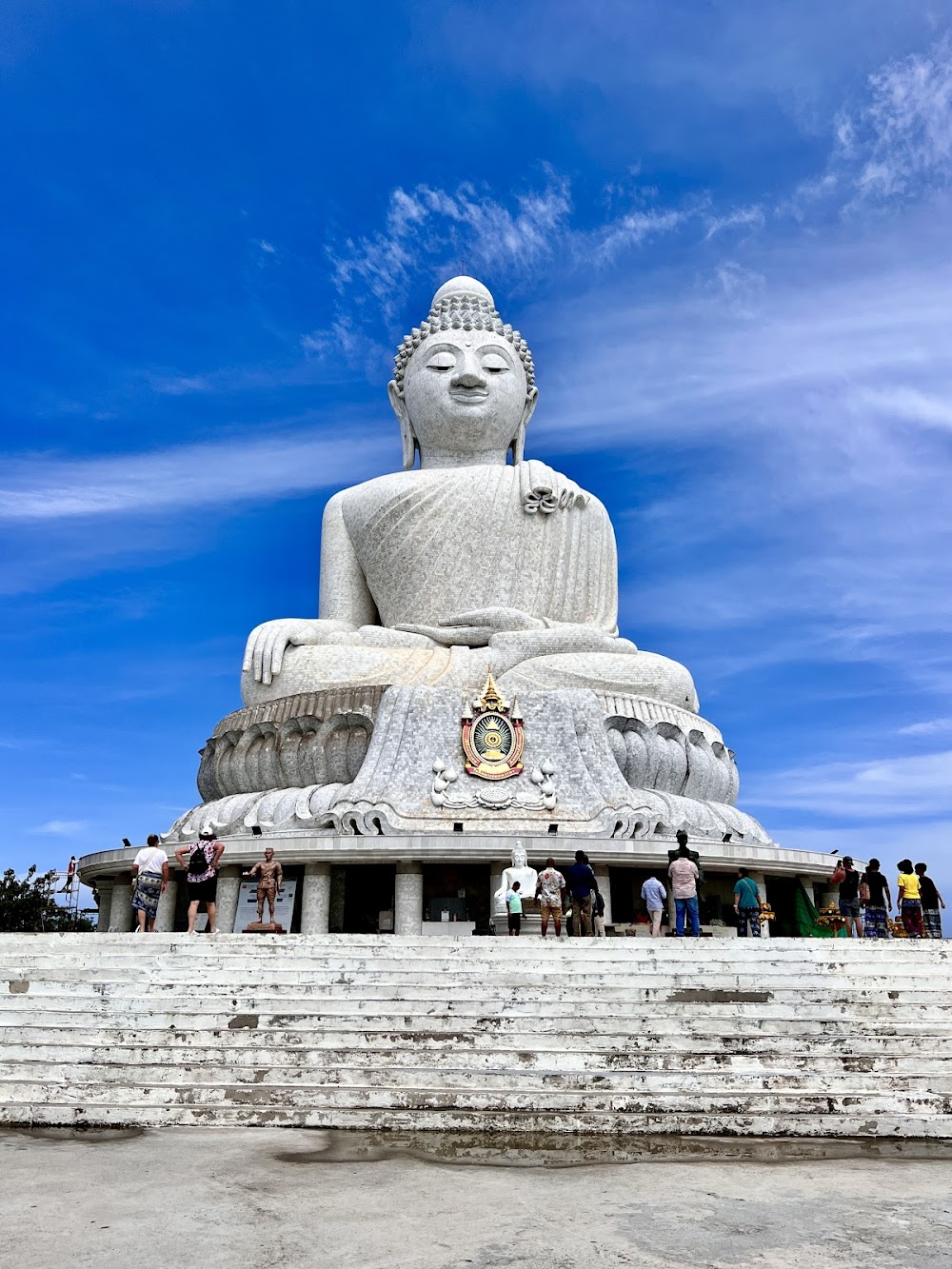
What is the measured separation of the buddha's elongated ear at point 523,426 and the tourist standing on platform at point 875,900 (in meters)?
10.9

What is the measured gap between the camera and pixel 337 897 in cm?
1384

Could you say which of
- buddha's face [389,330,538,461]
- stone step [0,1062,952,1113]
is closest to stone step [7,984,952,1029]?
stone step [0,1062,952,1113]

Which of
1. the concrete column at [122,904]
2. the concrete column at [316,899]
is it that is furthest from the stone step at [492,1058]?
the concrete column at [122,904]

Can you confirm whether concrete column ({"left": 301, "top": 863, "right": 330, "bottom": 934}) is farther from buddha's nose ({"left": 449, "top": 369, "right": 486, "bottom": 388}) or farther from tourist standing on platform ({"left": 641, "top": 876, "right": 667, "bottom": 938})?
buddha's nose ({"left": 449, "top": 369, "right": 486, "bottom": 388})

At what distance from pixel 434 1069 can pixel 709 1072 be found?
4.78 feet

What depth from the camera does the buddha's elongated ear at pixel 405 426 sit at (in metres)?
19.7

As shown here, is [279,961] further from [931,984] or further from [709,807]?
[709,807]

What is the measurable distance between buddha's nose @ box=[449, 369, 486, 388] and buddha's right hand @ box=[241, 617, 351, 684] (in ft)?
15.8

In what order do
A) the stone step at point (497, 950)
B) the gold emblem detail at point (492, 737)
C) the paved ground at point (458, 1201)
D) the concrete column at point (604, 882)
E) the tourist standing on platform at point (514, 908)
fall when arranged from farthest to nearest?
1. the gold emblem detail at point (492, 737)
2. the concrete column at point (604, 882)
3. the tourist standing on platform at point (514, 908)
4. the stone step at point (497, 950)
5. the paved ground at point (458, 1201)

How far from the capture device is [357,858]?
1280 centimetres

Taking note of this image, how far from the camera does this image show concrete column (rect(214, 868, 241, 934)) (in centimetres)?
1366

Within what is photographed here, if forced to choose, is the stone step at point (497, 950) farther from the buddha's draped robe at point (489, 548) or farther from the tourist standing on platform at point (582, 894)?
the buddha's draped robe at point (489, 548)

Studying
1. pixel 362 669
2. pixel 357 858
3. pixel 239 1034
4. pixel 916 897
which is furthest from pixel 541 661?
pixel 239 1034

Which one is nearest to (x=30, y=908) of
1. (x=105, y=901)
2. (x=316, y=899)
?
(x=105, y=901)
